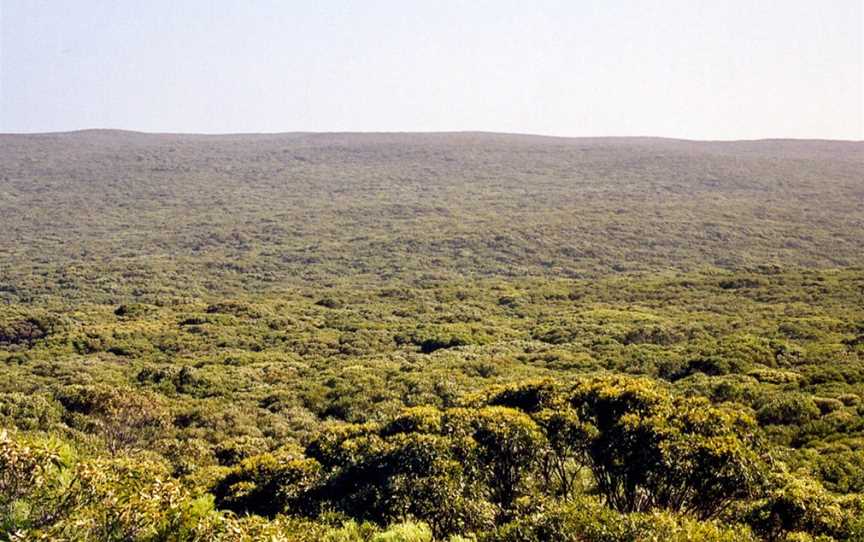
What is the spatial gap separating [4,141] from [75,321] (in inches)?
4915

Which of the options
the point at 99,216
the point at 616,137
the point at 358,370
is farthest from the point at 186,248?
the point at 616,137

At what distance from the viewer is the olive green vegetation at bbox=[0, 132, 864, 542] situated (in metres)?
9.99

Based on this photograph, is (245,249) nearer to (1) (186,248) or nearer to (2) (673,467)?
(1) (186,248)

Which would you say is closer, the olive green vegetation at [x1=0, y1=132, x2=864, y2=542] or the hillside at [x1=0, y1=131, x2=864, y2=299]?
the olive green vegetation at [x1=0, y1=132, x2=864, y2=542]

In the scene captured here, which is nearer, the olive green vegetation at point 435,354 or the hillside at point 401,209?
the olive green vegetation at point 435,354

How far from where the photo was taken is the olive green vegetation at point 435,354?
393 inches

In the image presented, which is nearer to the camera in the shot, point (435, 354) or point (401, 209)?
point (435, 354)

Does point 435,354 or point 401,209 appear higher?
point 401,209

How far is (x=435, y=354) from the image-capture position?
3616cm

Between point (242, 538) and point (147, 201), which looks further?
point (147, 201)

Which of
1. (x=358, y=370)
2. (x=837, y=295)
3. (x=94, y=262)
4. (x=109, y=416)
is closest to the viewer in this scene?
(x=109, y=416)

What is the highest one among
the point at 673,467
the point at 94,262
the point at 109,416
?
the point at 673,467

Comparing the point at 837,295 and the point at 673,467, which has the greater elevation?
the point at 673,467

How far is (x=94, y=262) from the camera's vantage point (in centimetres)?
7675
